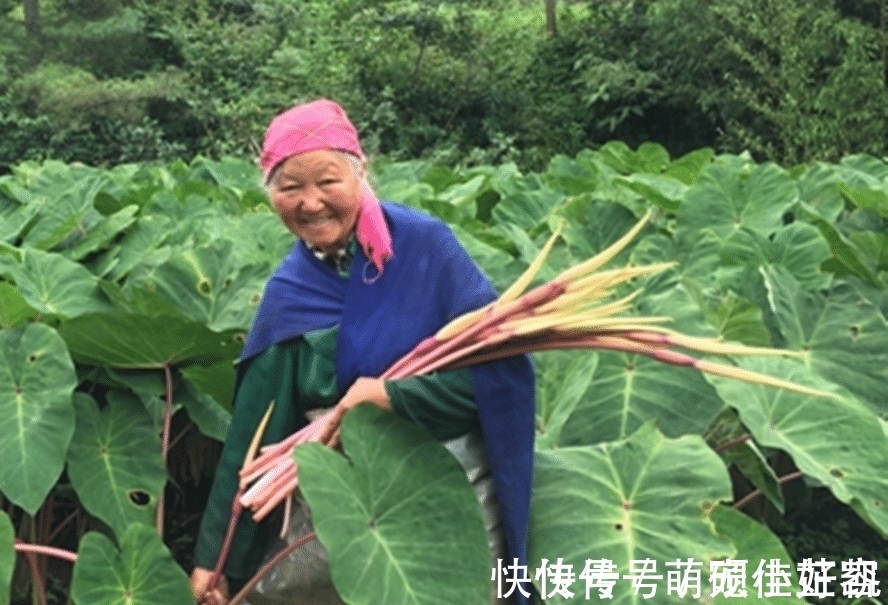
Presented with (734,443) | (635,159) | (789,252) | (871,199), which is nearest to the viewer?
(734,443)

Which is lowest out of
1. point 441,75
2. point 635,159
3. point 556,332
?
point 441,75

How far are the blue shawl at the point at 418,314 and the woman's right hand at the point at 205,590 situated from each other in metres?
0.42

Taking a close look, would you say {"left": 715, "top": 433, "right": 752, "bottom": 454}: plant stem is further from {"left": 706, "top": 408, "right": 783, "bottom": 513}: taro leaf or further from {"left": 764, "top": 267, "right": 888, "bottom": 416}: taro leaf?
{"left": 764, "top": 267, "right": 888, "bottom": 416}: taro leaf

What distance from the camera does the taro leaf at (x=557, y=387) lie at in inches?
90.9

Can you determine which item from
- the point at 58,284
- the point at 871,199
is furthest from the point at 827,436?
the point at 871,199

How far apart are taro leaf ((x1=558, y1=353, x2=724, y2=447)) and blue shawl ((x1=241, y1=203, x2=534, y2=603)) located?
482 millimetres

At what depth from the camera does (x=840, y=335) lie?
105 inches

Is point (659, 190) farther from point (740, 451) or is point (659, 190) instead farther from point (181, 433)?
point (181, 433)

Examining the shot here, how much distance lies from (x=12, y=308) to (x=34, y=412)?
12.3 inches

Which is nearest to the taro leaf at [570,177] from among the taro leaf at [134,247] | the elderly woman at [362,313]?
the taro leaf at [134,247]

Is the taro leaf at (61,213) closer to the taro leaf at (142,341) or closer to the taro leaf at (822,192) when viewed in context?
the taro leaf at (142,341)

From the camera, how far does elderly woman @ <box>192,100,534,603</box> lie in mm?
1805

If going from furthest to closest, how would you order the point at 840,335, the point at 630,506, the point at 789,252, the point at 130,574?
the point at 789,252
the point at 840,335
the point at 130,574
the point at 630,506

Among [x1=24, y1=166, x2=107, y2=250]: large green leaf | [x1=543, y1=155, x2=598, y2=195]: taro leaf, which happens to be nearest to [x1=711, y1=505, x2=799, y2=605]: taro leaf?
[x1=24, y1=166, x2=107, y2=250]: large green leaf
